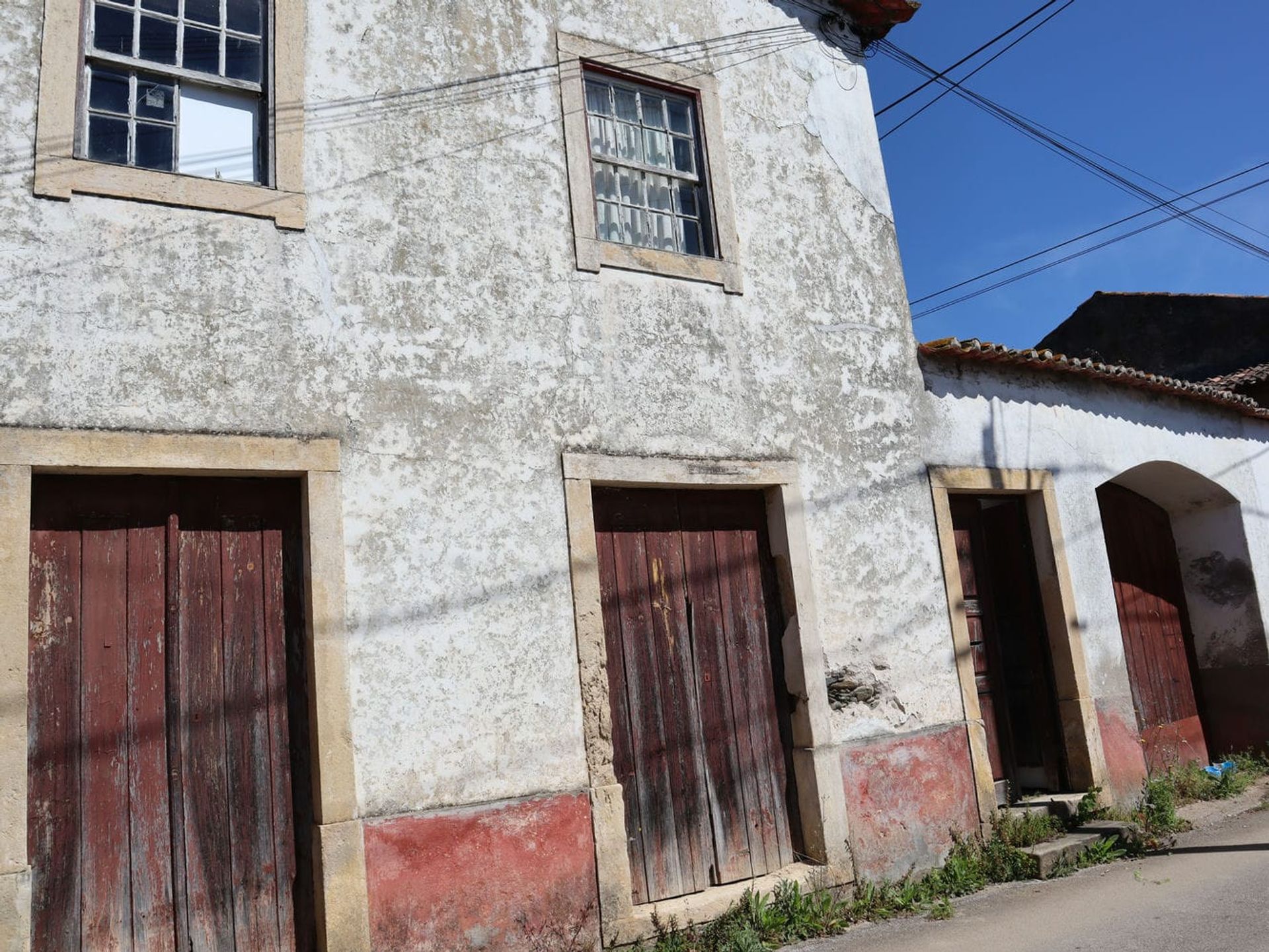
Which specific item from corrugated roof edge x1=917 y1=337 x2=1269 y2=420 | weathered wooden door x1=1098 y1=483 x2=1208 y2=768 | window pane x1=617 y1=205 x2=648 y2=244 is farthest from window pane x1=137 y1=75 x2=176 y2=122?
weathered wooden door x1=1098 y1=483 x2=1208 y2=768

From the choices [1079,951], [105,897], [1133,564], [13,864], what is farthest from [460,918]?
[1133,564]

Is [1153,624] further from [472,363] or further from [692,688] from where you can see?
[472,363]

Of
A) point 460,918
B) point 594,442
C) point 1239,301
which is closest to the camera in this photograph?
point 460,918

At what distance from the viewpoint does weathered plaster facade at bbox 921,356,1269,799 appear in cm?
740

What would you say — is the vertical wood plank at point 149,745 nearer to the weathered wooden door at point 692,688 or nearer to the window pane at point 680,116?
the weathered wooden door at point 692,688

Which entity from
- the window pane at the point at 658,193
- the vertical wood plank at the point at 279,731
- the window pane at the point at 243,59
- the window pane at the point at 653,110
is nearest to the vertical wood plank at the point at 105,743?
the vertical wood plank at the point at 279,731

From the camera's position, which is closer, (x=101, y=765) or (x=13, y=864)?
(x=13, y=864)

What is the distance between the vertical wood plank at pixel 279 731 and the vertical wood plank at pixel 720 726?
2.33 meters

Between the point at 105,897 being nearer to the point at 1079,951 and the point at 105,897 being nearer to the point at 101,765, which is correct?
the point at 101,765

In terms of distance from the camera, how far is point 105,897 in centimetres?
398

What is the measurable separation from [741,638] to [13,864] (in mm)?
3802

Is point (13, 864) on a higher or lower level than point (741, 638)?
lower

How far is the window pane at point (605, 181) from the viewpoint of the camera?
241 inches

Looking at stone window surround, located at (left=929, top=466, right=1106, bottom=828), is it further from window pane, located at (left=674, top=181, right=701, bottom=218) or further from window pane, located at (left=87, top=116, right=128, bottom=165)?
window pane, located at (left=87, top=116, right=128, bottom=165)
